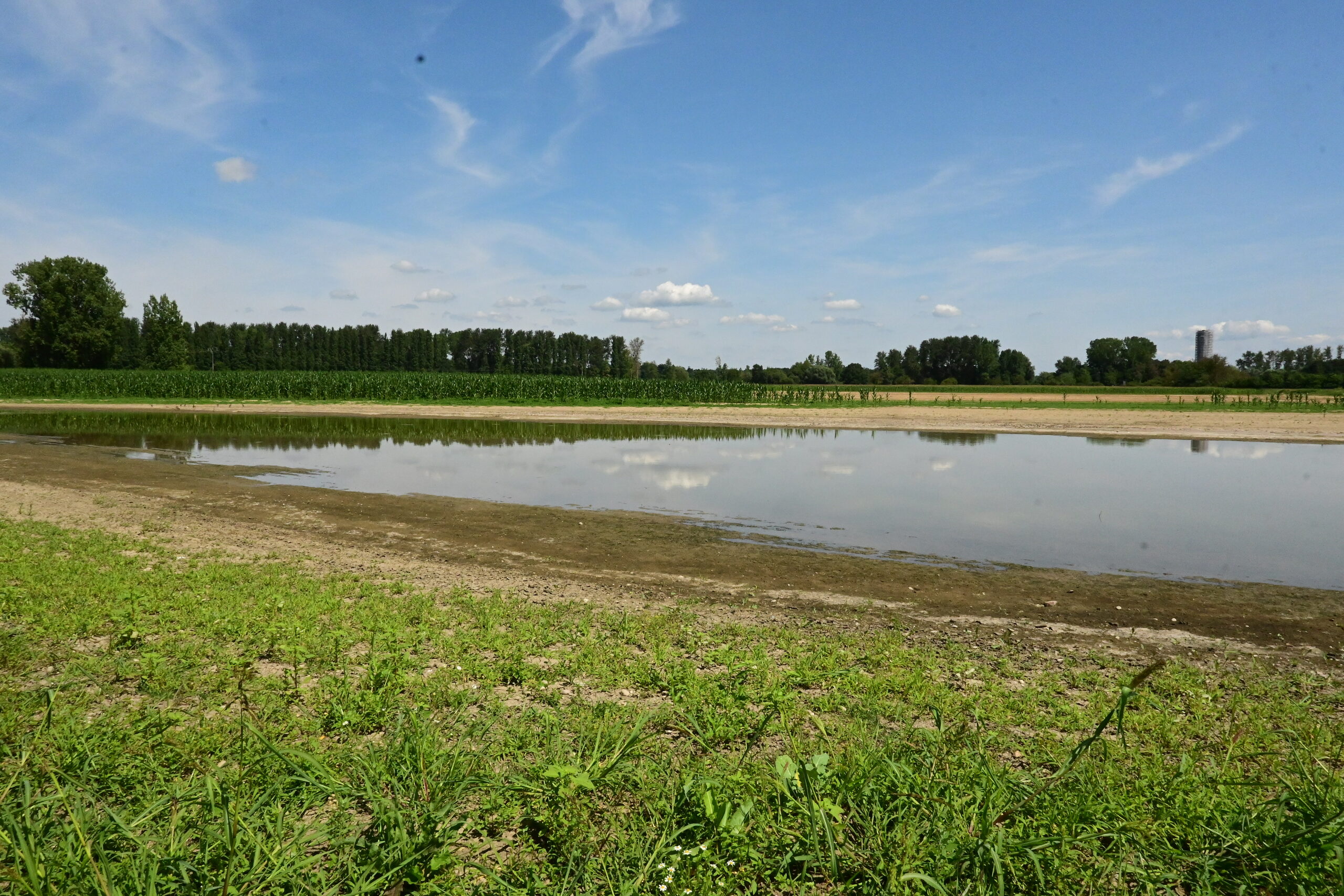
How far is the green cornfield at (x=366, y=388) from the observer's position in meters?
55.9

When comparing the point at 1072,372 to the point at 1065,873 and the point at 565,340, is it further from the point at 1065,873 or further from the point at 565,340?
the point at 1065,873

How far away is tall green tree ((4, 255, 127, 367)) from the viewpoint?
3238 inches

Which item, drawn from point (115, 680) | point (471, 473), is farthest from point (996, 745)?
point (471, 473)

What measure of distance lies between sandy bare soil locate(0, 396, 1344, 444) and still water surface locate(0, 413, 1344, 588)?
4533 millimetres

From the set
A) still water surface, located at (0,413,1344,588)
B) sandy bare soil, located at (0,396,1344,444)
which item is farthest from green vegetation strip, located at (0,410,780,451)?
sandy bare soil, located at (0,396,1344,444)

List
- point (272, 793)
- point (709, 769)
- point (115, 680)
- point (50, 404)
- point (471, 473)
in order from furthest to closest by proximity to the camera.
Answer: point (50, 404) < point (471, 473) < point (115, 680) < point (709, 769) < point (272, 793)

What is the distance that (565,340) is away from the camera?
122188mm

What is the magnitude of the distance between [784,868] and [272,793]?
94.6 inches

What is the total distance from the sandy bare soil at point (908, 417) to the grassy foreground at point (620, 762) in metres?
35.2

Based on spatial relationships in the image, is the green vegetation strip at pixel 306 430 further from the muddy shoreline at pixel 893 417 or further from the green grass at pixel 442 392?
the green grass at pixel 442 392

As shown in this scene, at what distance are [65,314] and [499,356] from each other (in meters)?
57.1

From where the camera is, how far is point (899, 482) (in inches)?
769

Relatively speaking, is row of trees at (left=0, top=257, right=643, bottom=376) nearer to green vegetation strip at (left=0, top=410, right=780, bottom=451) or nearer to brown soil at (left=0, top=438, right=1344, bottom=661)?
green vegetation strip at (left=0, top=410, right=780, bottom=451)

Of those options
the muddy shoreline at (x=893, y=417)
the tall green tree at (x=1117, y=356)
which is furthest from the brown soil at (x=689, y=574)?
the tall green tree at (x=1117, y=356)
